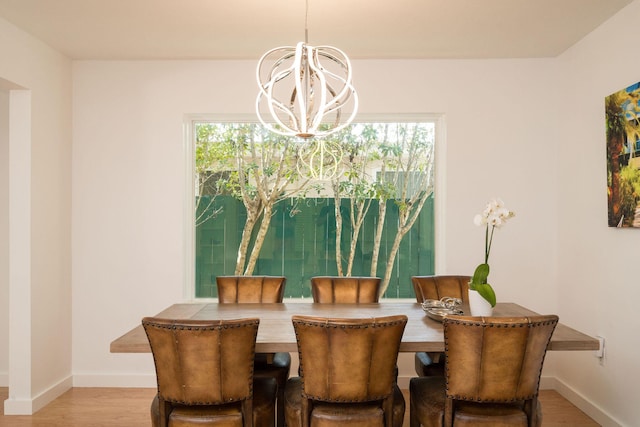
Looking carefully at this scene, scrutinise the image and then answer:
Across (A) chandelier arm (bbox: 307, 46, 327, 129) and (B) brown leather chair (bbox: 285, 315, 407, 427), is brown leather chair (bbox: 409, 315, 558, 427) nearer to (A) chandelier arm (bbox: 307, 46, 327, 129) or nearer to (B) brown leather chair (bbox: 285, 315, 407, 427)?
(B) brown leather chair (bbox: 285, 315, 407, 427)

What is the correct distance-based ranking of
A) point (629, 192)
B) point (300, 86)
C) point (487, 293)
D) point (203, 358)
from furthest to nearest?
point (629, 192) → point (487, 293) → point (300, 86) → point (203, 358)

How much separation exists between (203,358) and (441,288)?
1768 millimetres

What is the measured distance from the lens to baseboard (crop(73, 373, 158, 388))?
4016mm

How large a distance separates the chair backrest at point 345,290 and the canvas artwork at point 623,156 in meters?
1.57

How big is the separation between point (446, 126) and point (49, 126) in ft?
10.2

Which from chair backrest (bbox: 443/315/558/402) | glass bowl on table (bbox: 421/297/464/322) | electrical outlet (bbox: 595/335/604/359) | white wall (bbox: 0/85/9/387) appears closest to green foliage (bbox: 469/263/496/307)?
glass bowl on table (bbox: 421/297/464/322)

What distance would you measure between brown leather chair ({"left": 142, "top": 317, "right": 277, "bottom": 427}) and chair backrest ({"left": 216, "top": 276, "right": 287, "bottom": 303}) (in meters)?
1.13

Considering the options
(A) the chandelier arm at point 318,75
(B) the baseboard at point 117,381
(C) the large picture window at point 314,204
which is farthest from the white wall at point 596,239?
(B) the baseboard at point 117,381

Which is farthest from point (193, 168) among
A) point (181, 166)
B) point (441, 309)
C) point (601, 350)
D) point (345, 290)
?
point (601, 350)

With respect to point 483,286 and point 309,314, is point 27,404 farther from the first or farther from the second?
point 483,286

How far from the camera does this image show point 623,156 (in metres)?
3.01

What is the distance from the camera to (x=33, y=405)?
11.4 feet

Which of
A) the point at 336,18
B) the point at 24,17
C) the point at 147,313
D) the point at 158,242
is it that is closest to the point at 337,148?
the point at 336,18

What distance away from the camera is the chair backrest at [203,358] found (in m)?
2.00
